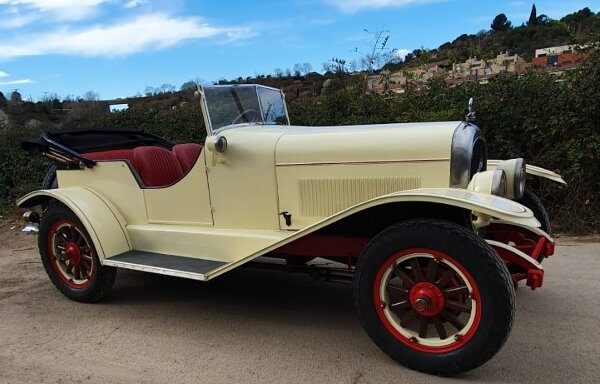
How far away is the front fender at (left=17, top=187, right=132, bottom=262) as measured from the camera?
13.9 ft

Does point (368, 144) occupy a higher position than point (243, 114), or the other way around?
point (243, 114)

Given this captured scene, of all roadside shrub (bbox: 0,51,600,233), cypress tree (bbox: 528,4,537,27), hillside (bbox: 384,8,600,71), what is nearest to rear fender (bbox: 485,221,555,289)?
roadside shrub (bbox: 0,51,600,233)

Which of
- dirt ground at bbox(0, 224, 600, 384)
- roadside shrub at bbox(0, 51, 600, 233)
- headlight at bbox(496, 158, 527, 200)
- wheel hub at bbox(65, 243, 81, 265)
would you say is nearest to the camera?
dirt ground at bbox(0, 224, 600, 384)

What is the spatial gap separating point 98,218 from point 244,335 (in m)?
1.66

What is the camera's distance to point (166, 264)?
398 cm

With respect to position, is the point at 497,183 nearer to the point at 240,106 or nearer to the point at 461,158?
the point at 461,158

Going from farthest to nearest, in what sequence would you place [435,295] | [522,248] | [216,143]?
[522,248] → [216,143] → [435,295]

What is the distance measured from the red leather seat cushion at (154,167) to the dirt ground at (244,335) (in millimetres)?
1048

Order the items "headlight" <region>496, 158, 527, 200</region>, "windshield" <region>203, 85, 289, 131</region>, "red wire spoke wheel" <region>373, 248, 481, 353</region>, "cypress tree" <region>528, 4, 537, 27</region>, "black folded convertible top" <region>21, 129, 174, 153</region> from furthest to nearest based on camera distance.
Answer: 1. "cypress tree" <region>528, 4, 537, 27</region>
2. "black folded convertible top" <region>21, 129, 174, 153</region>
3. "windshield" <region>203, 85, 289, 131</region>
4. "headlight" <region>496, 158, 527, 200</region>
5. "red wire spoke wheel" <region>373, 248, 481, 353</region>

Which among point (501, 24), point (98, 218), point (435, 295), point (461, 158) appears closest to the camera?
point (435, 295)

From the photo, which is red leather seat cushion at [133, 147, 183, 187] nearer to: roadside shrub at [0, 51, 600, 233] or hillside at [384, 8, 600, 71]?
roadside shrub at [0, 51, 600, 233]

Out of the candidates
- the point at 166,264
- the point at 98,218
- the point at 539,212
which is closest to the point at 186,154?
the point at 98,218

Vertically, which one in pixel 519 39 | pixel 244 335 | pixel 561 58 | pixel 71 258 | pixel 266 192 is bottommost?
pixel 244 335

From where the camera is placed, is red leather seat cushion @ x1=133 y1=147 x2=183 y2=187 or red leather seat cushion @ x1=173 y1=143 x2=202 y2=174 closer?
red leather seat cushion @ x1=133 y1=147 x2=183 y2=187
